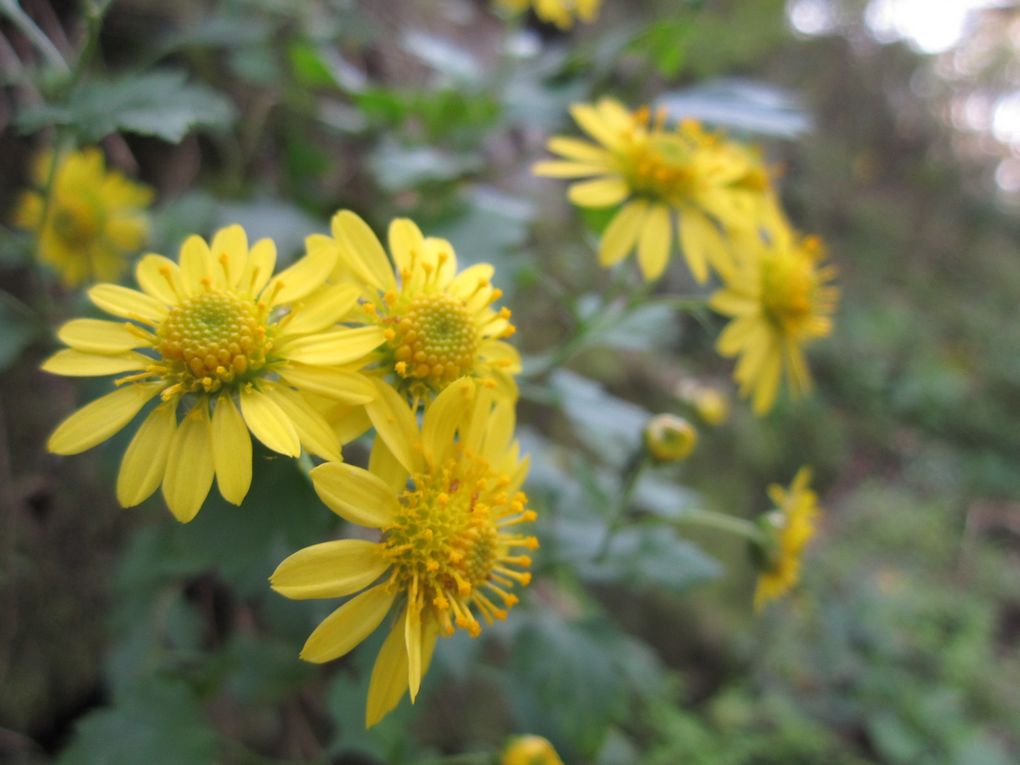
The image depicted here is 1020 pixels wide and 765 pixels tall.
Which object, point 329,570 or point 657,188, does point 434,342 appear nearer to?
point 329,570

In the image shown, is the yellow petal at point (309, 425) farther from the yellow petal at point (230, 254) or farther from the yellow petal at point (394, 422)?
the yellow petal at point (230, 254)

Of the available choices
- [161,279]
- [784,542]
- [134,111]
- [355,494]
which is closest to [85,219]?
[134,111]

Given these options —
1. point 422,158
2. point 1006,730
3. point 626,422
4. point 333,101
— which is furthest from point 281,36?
point 1006,730

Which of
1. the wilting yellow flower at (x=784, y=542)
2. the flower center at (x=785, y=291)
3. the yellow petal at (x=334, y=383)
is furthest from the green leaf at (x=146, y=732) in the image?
the flower center at (x=785, y=291)

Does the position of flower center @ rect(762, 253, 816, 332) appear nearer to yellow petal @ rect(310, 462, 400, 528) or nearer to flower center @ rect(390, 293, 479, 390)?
flower center @ rect(390, 293, 479, 390)

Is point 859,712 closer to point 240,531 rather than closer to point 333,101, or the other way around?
point 240,531
